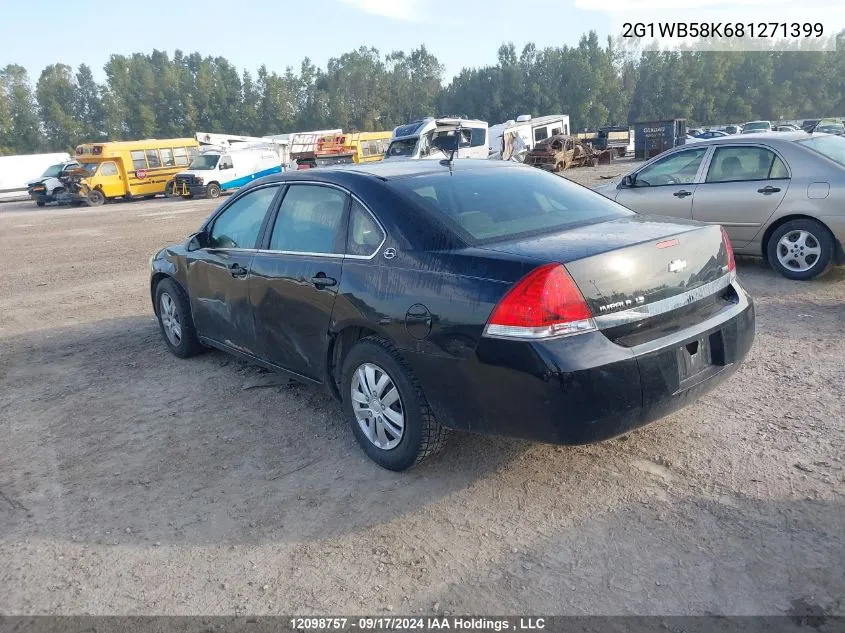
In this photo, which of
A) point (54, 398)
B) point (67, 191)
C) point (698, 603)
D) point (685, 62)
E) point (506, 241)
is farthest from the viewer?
point (685, 62)

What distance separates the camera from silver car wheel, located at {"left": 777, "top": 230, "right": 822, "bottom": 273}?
6.86m

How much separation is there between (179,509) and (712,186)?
6417mm

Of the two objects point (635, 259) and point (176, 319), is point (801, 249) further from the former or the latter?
point (176, 319)

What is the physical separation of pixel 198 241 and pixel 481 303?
3070mm

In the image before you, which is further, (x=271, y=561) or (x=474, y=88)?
(x=474, y=88)

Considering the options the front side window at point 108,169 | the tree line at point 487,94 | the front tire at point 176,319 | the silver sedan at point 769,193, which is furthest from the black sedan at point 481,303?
the tree line at point 487,94

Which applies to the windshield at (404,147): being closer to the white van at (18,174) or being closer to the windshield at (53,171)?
the windshield at (53,171)

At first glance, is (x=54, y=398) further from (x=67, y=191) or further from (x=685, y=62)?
(x=685, y=62)

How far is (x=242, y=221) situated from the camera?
4.90 metres

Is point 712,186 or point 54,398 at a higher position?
point 712,186

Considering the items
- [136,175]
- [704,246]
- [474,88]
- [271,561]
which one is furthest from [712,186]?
[474,88]

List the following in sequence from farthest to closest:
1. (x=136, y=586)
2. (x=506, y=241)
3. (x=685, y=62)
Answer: (x=685, y=62), (x=506, y=241), (x=136, y=586)

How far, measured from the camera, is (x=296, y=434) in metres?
4.26

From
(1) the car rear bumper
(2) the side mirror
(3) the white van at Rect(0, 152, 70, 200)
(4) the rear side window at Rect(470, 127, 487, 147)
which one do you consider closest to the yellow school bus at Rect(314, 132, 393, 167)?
(4) the rear side window at Rect(470, 127, 487, 147)
